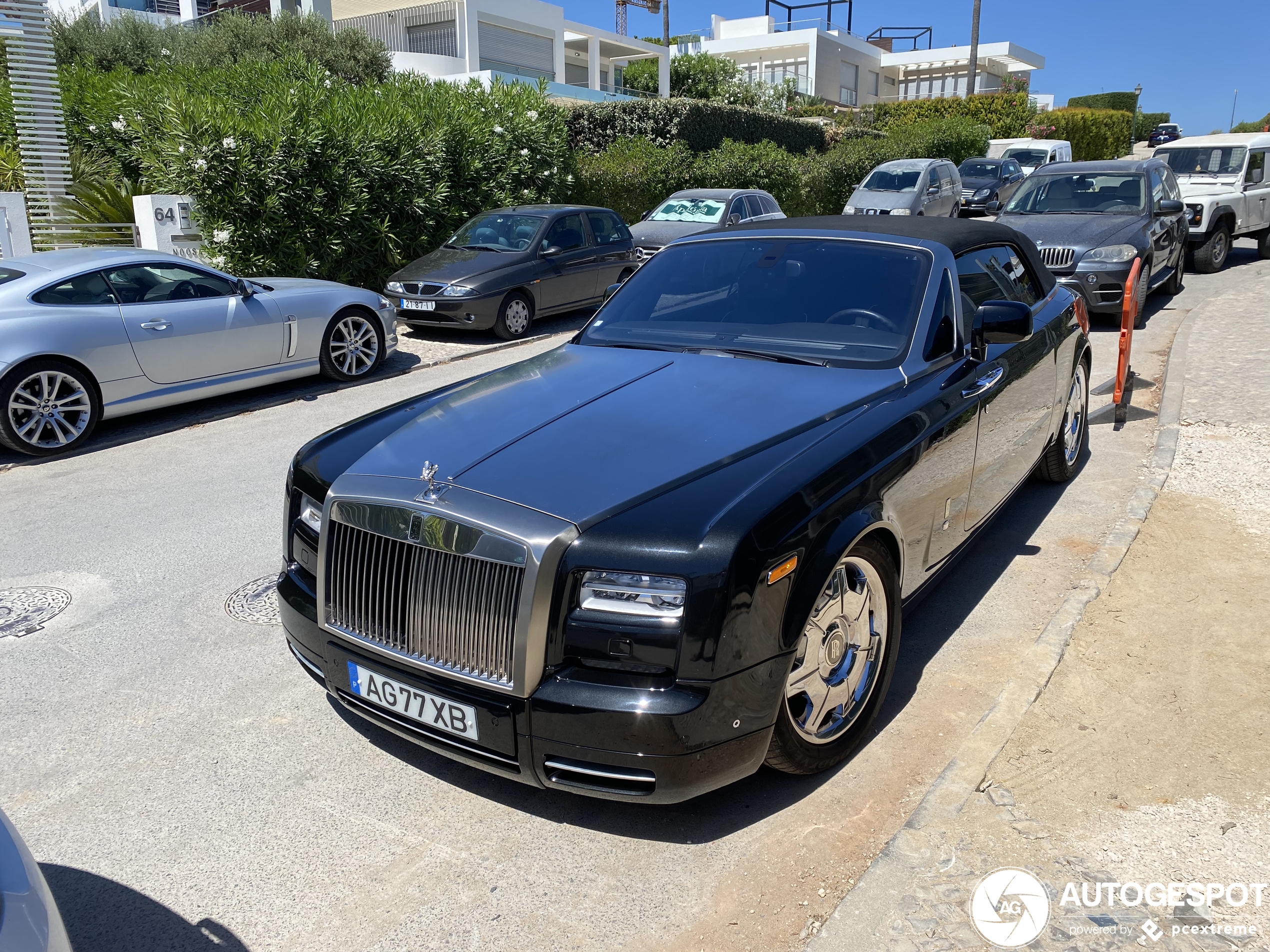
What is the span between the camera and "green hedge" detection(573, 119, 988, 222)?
1922 centimetres

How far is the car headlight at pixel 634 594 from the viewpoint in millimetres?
2684

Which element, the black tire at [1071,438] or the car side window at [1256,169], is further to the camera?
the car side window at [1256,169]

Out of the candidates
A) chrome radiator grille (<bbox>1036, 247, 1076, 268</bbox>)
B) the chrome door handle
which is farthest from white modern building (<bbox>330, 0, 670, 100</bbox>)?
the chrome door handle

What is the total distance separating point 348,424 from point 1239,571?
4.40 metres

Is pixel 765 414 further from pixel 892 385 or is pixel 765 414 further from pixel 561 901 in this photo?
pixel 561 901

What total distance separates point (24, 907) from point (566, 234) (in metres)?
12.1

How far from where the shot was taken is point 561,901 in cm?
281

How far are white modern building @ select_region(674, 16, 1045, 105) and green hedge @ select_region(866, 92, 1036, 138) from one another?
9083mm

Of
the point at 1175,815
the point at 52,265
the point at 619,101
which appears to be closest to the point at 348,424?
the point at 1175,815

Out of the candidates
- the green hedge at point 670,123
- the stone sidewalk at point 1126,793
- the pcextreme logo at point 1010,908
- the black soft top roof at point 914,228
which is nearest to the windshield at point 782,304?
the black soft top roof at point 914,228

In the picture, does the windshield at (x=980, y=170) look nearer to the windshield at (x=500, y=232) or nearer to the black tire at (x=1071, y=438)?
the windshield at (x=500, y=232)

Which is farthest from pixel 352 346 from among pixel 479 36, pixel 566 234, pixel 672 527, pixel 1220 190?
pixel 479 36

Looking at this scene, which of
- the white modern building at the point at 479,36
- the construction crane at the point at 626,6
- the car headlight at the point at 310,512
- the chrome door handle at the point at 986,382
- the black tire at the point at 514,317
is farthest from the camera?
the construction crane at the point at 626,6

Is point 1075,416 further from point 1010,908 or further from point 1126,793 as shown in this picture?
point 1010,908
